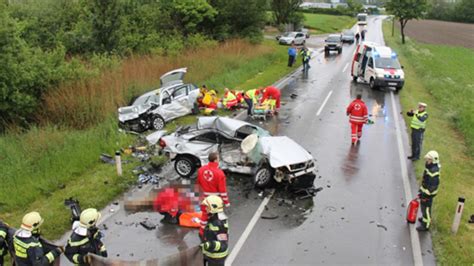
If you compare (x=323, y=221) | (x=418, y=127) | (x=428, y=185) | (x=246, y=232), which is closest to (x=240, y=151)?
(x=246, y=232)

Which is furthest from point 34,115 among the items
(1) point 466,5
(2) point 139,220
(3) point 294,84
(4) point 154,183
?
(1) point 466,5

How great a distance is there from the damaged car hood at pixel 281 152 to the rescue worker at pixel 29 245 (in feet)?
18.5

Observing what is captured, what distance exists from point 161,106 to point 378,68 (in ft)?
43.6

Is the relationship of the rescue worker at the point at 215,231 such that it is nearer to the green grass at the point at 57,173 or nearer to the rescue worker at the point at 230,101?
the green grass at the point at 57,173

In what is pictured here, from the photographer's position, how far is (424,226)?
352 inches

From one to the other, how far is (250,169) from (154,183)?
2616mm

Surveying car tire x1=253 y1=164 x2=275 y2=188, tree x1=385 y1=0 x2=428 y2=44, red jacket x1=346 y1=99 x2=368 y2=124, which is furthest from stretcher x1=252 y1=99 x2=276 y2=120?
tree x1=385 y1=0 x2=428 y2=44

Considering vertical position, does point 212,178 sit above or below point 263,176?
above

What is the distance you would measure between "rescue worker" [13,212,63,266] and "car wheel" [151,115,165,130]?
34.0ft

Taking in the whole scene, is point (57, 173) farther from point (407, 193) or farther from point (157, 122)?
point (407, 193)

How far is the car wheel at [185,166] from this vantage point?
1140cm

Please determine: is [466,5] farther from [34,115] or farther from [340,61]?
[34,115]

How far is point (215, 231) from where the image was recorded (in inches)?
251

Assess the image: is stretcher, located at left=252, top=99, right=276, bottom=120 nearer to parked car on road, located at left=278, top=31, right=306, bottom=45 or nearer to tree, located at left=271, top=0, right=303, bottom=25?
parked car on road, located at left=278, top=31, right=306, bottom=45
